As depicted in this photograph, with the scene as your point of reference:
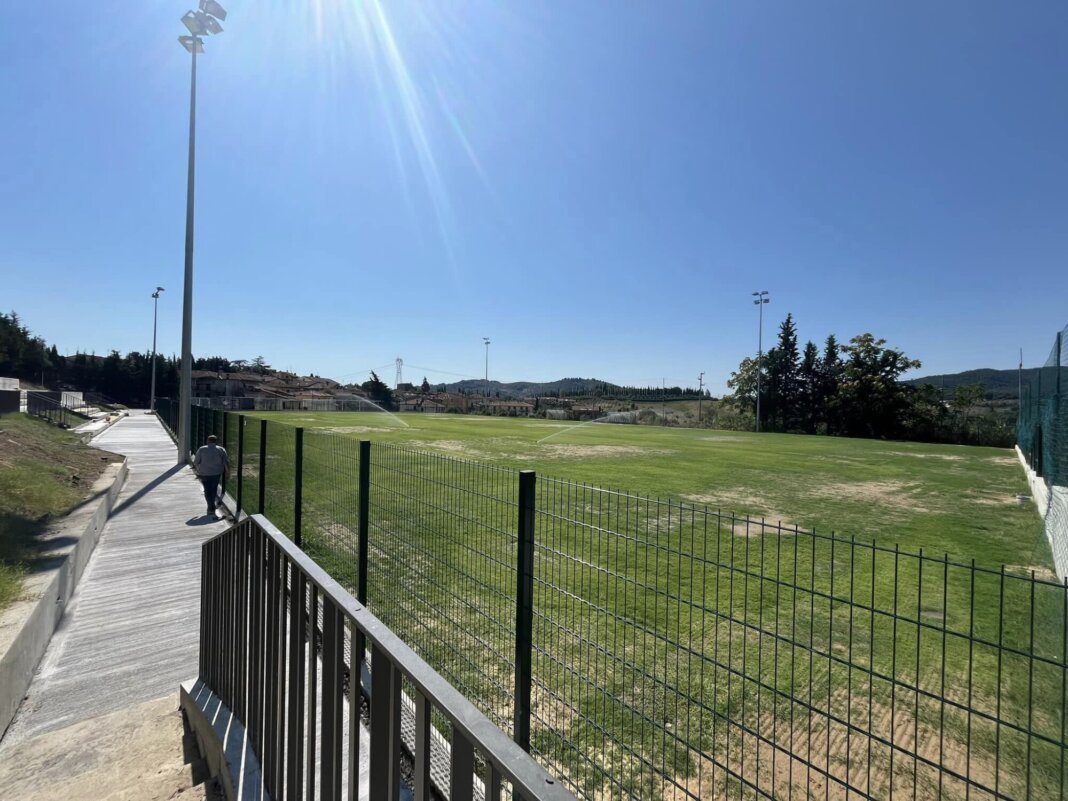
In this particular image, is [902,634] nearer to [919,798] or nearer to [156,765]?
[919,798]

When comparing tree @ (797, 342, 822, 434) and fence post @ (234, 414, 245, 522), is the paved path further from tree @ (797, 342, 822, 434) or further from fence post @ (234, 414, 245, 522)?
tree @ (797, 342, 822, 434)

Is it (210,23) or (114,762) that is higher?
(210,23)

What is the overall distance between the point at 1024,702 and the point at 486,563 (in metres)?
4.65

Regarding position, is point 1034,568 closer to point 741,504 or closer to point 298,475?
point 741,504

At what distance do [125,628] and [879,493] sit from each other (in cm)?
1383

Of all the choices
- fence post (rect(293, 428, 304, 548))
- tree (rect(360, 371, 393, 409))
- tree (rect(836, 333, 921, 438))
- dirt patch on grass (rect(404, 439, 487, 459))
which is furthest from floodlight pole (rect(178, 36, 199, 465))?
tree (rect(360, 371, 393, 409))

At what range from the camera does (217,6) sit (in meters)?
15.0

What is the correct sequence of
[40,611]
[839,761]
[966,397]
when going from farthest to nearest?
[966,397], [40,611], [839,761]

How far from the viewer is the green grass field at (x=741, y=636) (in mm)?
2586

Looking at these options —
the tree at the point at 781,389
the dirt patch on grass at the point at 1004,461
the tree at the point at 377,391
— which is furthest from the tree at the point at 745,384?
the tree at the point at 377,391

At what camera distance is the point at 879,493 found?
41.7 feet

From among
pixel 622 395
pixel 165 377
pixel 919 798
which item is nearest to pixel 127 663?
pixel 919 798

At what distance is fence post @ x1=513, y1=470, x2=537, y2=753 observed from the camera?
281cm

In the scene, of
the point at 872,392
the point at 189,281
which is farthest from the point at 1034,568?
the point at 872,392
